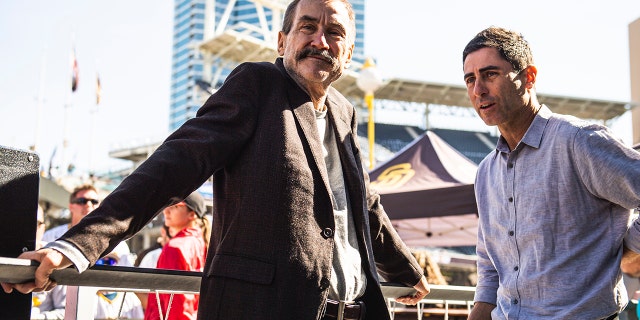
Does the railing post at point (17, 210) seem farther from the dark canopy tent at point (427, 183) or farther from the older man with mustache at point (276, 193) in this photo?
the dark canopy tent at point (427, 183)

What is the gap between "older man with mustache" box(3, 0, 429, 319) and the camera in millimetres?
1695

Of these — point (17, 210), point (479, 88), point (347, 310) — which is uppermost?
point (479, 88)

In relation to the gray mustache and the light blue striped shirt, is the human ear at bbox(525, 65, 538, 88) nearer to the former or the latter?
the light blue striped shirt

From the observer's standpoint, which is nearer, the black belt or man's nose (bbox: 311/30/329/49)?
the black belt

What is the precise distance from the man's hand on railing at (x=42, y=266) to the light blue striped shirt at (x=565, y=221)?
58.4 inches

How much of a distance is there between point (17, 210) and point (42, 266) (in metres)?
0.28

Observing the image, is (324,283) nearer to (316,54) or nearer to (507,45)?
(316,54)

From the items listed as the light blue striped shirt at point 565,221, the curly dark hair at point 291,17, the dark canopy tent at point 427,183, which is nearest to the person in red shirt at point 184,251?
the curly dark hair at point 291,17

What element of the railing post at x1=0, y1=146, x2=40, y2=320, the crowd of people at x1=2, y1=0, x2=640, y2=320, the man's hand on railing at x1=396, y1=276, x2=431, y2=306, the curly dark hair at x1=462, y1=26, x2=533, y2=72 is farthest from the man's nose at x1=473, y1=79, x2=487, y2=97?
the railing post at x1=0, y1=146, x2=40, y2=320

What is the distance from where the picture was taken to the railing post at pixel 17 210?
166 cm

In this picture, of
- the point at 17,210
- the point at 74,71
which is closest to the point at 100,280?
the point at 17,210

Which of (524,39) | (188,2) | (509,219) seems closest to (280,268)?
(509,219)

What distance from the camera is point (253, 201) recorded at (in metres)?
1.84

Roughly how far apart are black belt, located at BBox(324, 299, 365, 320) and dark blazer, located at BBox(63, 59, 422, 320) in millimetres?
89
